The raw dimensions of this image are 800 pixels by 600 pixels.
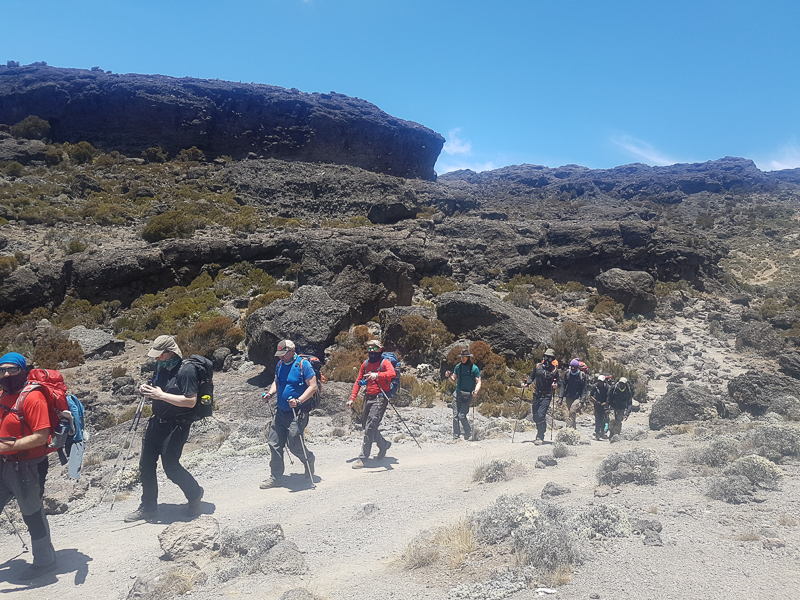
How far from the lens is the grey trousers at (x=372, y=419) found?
22.1 ft

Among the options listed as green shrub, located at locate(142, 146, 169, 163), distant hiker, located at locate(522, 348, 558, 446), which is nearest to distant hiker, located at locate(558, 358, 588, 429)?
distant hiker, located at locate(522, 348, 558, 446)

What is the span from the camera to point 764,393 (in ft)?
33.5

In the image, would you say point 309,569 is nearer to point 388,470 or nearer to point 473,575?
point 473,575

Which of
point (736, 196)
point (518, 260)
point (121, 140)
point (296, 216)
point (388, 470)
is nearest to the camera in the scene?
point (388, 470)

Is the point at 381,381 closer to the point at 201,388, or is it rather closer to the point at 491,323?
the point at 201,388

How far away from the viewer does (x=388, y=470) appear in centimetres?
660

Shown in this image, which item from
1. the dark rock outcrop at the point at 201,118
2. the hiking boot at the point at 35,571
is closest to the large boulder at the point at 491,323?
the hiking boot at the point at 35,571

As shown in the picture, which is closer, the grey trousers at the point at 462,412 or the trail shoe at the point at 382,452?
the trail shoe at the point at 382,452

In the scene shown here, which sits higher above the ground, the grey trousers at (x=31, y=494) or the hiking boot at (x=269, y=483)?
the grey trousers at (x=31, y=494)

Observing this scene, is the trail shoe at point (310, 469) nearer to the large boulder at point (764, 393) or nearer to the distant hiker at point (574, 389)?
the distant hiker at point (574, 389)

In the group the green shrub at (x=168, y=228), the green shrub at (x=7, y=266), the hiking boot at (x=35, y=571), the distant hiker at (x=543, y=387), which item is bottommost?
the hiking boot at (x=35, y=571)

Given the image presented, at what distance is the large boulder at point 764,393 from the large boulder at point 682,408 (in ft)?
3.88

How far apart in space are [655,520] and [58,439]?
16.6 ft

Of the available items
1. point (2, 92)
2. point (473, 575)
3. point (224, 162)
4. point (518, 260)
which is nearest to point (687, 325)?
point (518, 260)
